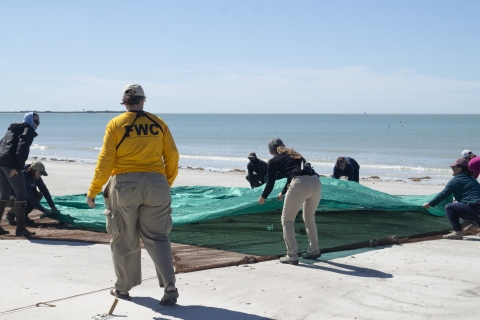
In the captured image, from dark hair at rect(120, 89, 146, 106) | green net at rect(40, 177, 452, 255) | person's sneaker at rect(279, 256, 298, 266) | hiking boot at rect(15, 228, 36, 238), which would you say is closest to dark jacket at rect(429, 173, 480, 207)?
green net at rect(40, 177, 452, 255)

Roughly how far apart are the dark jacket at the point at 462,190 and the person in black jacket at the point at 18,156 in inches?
207

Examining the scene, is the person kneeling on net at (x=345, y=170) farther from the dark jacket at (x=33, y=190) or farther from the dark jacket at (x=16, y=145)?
the dark jacket at (x=16, y=145)

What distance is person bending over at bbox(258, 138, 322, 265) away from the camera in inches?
266

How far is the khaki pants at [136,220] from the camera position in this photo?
4905 mm

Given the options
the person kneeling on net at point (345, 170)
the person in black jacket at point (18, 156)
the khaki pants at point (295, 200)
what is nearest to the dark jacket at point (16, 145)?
the person in black jacket at point (18, 156)

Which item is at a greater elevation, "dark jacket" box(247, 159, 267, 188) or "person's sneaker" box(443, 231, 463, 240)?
"dark jacket" box(247, 159, 267, 188)

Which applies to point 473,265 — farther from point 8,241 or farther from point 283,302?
point 8,241

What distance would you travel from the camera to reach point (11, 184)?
799 centimetres

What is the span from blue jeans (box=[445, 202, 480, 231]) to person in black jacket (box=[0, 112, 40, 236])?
5.45 metres

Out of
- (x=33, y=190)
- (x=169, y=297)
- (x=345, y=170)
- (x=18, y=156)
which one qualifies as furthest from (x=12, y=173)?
(x=345, y=170)

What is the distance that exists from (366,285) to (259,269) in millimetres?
1121

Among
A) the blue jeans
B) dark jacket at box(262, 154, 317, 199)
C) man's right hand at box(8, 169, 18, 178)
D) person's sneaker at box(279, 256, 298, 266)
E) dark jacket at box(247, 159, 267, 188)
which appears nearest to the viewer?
person's sneaker at box(279, 256, 298, 266)

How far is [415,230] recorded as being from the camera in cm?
863

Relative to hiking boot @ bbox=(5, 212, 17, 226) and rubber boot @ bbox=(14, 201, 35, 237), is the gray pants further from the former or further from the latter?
hiking boot @ bbox=(5, 212, 17, 226)
